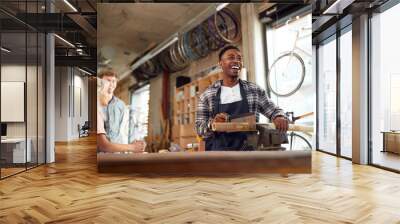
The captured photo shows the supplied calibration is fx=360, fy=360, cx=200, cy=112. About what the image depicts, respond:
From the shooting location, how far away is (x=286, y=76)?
557cm

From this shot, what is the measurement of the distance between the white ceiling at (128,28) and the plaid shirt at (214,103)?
1.19 meters

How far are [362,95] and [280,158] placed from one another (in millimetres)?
2412

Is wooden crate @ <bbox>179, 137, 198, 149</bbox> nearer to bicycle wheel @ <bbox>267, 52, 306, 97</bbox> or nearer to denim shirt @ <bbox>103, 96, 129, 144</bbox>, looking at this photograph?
denim shirt @ <bbox>103, 96, 129, 144</bbox>

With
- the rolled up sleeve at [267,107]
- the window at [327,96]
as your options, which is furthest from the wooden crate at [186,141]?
the window at [327,96]

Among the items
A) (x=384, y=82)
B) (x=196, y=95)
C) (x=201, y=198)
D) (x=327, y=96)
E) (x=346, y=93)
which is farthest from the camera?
(x=327, y=96)

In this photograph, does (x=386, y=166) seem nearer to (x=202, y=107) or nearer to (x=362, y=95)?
(x=362, y=95)

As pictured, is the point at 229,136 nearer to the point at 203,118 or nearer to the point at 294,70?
the point at 203,118

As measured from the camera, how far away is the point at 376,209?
11.7ft

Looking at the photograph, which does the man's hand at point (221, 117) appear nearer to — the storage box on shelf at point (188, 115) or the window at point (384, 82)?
the storage box on shelf at point (188, 115)

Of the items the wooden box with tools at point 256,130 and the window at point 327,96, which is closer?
the wooden box with tools at point 256,130

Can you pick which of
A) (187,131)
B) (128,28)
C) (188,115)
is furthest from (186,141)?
(128,28)

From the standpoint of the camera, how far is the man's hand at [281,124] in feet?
18.0

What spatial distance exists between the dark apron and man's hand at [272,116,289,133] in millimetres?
476

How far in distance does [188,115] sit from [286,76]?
1.63 meters
